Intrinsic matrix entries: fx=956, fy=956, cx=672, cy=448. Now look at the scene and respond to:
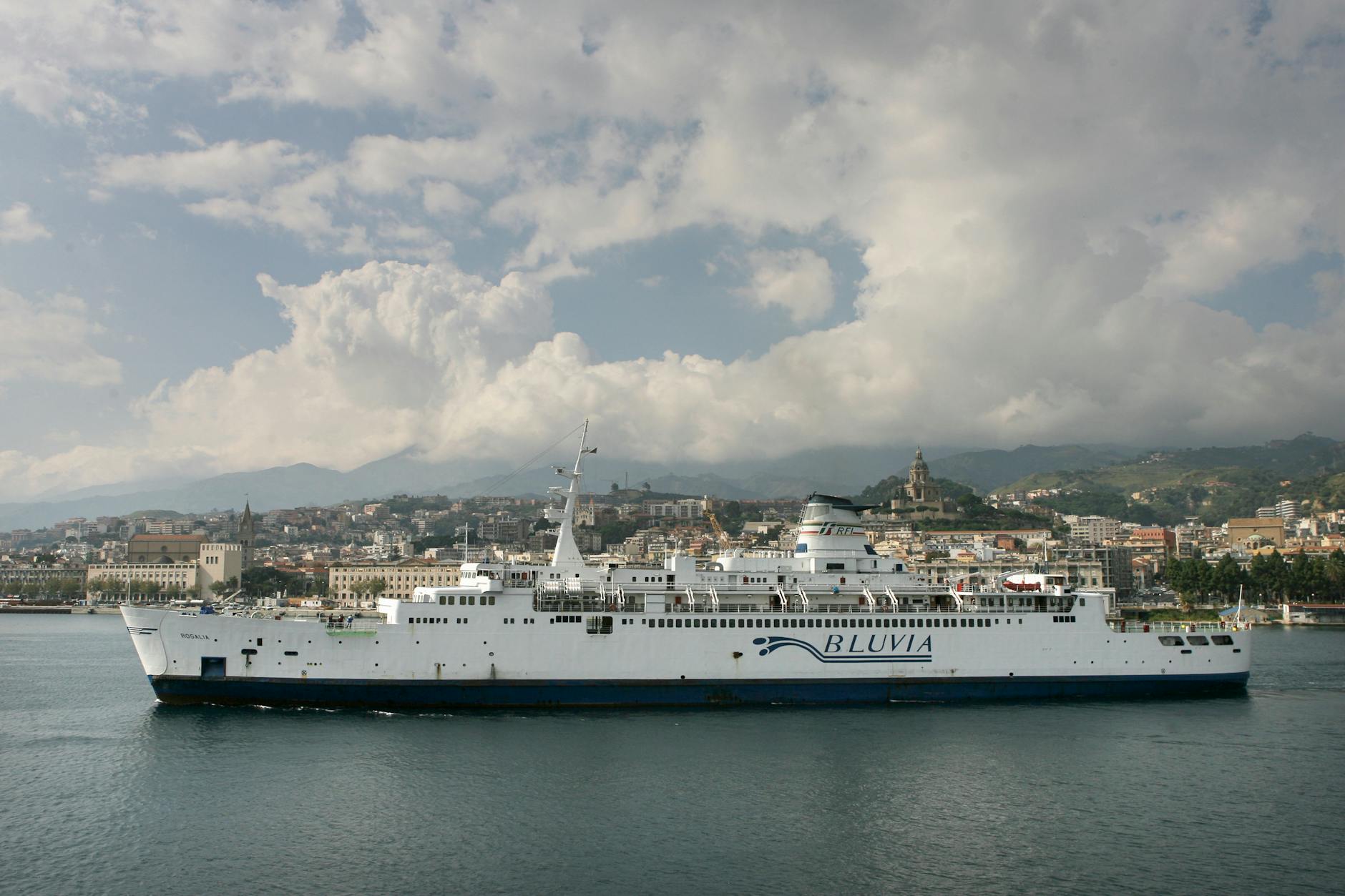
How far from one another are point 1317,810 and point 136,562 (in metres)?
119

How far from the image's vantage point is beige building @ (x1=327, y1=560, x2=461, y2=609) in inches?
3445

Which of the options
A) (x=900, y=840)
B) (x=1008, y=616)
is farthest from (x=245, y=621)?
(x=1008, y=616)

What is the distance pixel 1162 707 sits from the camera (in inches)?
1103

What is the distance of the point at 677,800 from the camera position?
18.4 metres

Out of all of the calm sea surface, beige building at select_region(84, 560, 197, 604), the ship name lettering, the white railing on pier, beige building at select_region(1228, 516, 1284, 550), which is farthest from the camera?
beige building at select_region(1228, 516, 1284, 550)

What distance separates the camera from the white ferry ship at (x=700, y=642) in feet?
85.6

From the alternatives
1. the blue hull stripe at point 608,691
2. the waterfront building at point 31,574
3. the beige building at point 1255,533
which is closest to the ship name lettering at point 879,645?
the blue hull stripe at point 608,691

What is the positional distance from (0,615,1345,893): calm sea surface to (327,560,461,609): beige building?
59.7 m

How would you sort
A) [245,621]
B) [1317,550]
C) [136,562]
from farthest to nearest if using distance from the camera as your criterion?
[136,562], [1317,550], [245,621]

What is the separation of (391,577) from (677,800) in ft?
252

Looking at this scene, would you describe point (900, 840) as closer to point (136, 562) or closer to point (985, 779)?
point (985, 779)

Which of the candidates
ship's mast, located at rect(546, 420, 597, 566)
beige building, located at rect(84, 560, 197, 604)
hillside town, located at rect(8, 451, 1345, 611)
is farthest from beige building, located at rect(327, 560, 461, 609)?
ship's mast, located at rect(546, 420, 597, 566)

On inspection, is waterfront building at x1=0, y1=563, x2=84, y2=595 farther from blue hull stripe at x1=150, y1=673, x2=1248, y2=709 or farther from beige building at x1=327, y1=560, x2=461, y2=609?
blue hull stripe at x1=150, y1=673, x2=1248, y2=709

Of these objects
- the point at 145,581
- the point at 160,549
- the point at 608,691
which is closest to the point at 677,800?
the point at 608,691
